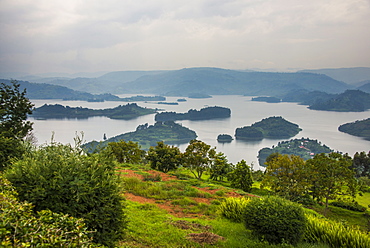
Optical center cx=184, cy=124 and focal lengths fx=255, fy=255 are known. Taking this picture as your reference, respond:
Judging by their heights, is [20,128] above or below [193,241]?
above

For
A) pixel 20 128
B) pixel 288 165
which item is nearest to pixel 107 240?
pixel 288 165

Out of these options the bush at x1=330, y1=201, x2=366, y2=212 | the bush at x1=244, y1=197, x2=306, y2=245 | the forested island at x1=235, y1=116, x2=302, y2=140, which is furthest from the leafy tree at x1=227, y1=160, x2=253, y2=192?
the forested island at x1=235, y1=116, x2=302, y2=140

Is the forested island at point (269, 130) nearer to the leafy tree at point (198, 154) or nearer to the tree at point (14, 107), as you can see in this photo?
the leafy tree at point (198, 154)

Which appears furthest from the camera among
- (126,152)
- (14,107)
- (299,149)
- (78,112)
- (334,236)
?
(78,112)

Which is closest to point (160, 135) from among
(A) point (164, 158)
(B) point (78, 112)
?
→ (B) point (78, 112)

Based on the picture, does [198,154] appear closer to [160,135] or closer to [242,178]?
[242,178]

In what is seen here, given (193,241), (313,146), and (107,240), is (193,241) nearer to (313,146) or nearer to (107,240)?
(107,240)
